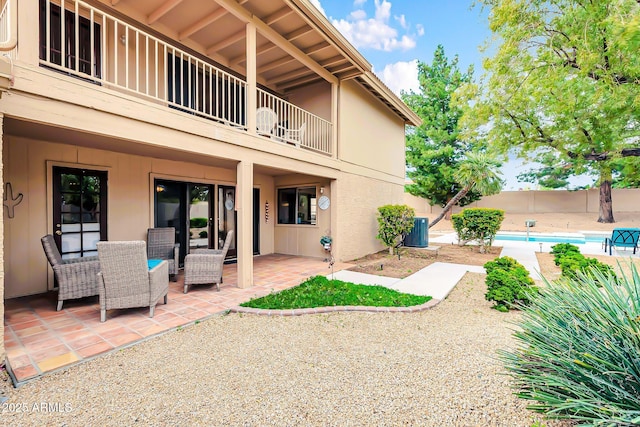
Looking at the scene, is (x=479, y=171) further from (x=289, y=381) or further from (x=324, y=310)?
(x=289, y=381)

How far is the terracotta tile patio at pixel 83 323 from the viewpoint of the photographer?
10.4ft

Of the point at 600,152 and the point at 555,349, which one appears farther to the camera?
the point at 600,152

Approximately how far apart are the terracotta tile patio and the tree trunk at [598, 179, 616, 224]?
27281 mm

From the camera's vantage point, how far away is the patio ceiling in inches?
230

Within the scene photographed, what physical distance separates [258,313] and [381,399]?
8.33 ft

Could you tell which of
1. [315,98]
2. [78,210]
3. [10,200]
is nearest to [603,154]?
[315,98]

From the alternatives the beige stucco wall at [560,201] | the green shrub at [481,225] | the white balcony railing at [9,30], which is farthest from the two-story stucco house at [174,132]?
the beige stucco wall at [560,201]

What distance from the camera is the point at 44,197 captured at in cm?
530

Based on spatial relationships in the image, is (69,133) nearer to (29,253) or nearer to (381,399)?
(29,253)

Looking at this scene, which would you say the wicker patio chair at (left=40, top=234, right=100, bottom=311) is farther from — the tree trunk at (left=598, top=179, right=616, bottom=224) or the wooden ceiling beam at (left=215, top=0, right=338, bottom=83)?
the tree trunk at (left=598, top=179, right=616, bottom=224)

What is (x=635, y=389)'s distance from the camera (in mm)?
1718

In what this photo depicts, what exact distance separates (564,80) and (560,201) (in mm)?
21665

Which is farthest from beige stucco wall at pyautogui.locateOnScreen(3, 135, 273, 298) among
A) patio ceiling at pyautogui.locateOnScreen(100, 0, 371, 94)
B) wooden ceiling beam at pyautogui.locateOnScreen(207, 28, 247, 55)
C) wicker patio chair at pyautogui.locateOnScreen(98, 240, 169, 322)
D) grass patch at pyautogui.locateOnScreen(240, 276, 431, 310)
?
grass patch at pyautogui.locateOnScreen(240, 276, 431, 310)

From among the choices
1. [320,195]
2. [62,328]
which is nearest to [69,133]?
[62,328]
